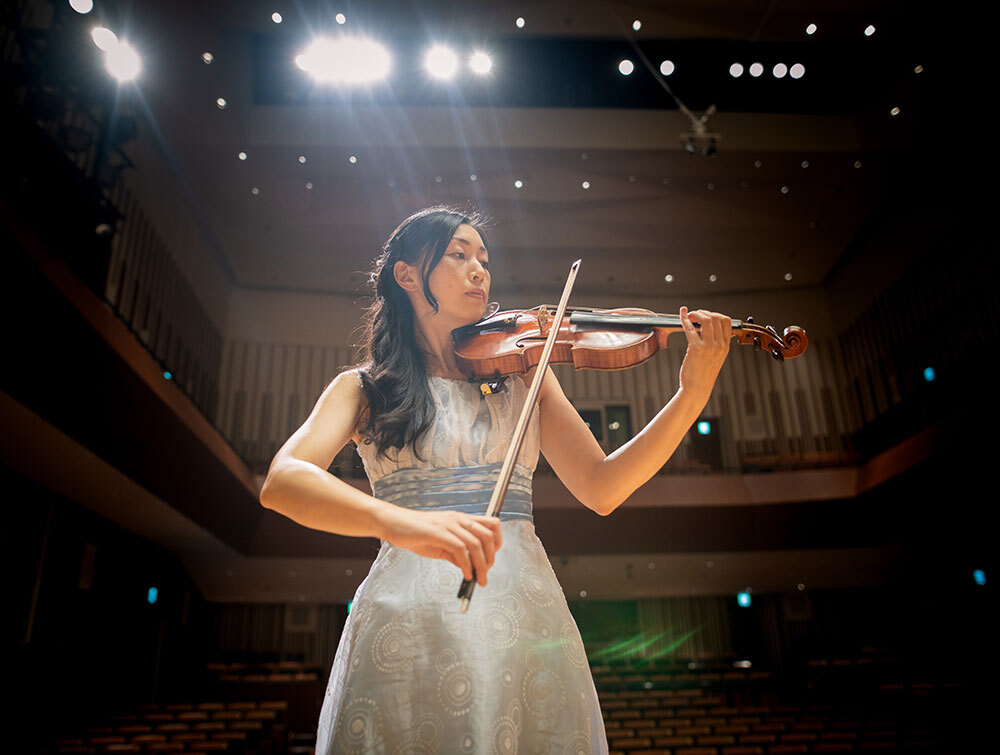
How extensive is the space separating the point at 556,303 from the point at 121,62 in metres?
4.65

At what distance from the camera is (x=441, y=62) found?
7.95 m

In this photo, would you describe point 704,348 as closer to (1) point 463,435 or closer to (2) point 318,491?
(1) point 463,435

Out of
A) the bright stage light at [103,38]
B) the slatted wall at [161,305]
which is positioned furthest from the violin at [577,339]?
the slatted wall at [161,305]

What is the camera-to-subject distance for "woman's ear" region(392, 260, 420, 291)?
4.77 feet

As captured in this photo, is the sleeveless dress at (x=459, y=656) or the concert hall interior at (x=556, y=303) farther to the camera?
the concert hall interior at (x=556, y=303)

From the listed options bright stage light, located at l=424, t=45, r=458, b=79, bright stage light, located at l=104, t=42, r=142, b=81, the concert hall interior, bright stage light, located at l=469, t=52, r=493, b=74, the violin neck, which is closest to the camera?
the violin neck

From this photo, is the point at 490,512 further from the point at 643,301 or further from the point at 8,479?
the point at 643,301

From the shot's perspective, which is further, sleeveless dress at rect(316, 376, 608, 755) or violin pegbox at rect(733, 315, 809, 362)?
violin pegbox at rect(733, 315, 809, 362)

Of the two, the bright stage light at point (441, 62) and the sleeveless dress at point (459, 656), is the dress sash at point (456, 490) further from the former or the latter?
the bright stage light at point (441, 62)

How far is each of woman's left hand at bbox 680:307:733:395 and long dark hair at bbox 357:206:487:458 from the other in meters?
0.44

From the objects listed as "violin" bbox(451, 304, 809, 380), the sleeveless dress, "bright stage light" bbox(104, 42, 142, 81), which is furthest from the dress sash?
"bright stage light" bbox(104, 42, 142, 81)

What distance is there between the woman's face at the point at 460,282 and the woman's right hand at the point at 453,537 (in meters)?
0.55

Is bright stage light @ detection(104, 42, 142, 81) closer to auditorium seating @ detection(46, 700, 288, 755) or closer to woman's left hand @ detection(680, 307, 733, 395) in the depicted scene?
auditorium seating @ detection(46, 700, 288, 755)

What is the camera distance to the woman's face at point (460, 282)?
140 cm
